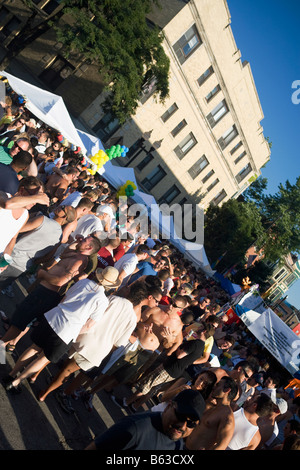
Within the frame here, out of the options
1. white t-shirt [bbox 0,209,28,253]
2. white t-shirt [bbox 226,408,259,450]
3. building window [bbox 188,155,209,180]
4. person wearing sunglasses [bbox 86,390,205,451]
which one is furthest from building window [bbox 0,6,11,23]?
person wearing sunglasses [bbox 86,390,205,451]

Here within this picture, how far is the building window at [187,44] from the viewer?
95.8ft

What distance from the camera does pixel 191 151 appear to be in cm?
3450

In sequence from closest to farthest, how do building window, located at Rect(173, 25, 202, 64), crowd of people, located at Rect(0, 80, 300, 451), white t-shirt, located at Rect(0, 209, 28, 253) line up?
crowd of people, located at Rect(0, 80, 300, 451)
white t-shirt, located at Rect(0, 209, 28, 253)
building window, located at Rect(173, 25, 202, 64)

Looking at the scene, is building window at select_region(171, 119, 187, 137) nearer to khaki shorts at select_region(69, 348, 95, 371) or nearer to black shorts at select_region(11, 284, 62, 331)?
black shorts at select_region(11, 284, 62, 331)

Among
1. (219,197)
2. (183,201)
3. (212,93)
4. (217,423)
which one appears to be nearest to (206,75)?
(212,93)

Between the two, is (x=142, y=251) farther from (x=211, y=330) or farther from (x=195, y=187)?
(x=195, y=187)

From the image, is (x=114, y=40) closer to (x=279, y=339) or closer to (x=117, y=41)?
(x=117, y=41)

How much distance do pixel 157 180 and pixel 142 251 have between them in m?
26.4

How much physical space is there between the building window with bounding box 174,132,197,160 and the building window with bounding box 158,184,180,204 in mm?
3067

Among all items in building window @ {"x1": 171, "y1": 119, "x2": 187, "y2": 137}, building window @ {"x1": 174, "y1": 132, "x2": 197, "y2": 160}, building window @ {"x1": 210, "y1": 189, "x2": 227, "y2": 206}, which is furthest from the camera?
building window @ {"x1": 210, "y1": 189, "x2": 227, "y2": 206}

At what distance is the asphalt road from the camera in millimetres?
3953

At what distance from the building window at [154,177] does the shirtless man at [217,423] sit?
29.8 meters

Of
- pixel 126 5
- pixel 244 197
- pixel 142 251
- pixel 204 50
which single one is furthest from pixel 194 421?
pixel 244 197

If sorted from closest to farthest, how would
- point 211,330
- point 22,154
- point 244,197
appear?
point 22,154 < point 211,330 < point 244,197
